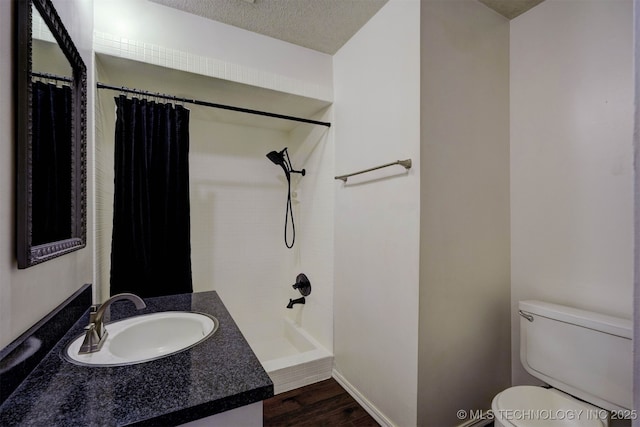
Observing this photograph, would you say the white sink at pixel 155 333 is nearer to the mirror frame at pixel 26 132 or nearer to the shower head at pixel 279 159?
the mirror frame at pixel 26 132

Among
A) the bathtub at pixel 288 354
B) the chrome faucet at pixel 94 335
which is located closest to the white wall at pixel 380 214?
the bathtub at pixel 288 354

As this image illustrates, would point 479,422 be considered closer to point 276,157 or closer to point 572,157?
point 572,157

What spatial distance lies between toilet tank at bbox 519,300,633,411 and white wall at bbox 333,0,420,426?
2.07 ft

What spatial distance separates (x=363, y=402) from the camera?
1818 millimetres

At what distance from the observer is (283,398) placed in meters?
1.92

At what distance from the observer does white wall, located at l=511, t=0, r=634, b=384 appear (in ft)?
4.46

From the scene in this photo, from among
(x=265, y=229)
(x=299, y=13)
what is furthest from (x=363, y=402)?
(x=299, y=13)

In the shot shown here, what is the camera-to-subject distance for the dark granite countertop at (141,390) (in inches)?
25.1

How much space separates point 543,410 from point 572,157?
125 centimetres

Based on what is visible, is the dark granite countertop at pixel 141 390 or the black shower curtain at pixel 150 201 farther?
the black shower curtain at pixel 150 201

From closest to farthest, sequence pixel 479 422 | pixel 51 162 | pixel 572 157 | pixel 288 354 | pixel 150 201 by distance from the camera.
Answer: pixel 51 162
pixel 572 157
pixel 479 422
pixel 150 201
pixel 288 354

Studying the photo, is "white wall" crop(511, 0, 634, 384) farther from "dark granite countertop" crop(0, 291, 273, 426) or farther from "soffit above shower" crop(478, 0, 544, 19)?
"dark granite countertop" crop(0, 291, 273, 426)

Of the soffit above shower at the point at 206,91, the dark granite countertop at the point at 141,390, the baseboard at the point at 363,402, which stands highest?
the soffit above shower at the point at 206,91

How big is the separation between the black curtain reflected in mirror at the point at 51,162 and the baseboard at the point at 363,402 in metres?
1.80
